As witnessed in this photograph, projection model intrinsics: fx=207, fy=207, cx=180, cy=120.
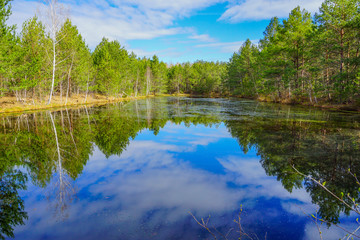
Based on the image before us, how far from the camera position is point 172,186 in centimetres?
769

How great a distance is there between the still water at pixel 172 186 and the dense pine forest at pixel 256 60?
14824 millimetres

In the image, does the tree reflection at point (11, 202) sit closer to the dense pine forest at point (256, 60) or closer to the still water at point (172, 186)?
the still water at point (172, 186)

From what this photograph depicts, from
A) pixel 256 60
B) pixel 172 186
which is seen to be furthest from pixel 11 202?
pixel 256 60

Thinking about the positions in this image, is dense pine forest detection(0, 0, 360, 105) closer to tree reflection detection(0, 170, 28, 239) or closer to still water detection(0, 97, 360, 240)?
still water detection(0, 97, 360, 240)

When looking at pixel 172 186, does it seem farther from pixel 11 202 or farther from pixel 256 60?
pixel 256 60

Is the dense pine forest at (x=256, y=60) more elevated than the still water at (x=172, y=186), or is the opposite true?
the dense pine forest at (x=256, y=60)

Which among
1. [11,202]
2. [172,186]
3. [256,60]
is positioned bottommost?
[172,186]

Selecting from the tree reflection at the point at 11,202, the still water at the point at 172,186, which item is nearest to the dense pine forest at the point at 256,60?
the still water at the point at 172,186

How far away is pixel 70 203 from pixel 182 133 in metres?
11.2

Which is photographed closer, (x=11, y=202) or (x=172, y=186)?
(x=11, y=202)

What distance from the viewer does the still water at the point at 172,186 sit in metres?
5.36

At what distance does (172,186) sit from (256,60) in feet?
191

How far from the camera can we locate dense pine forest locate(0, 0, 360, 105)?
25.2m

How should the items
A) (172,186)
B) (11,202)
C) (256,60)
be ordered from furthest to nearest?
(256,60) → (172,186) → (11,202)
